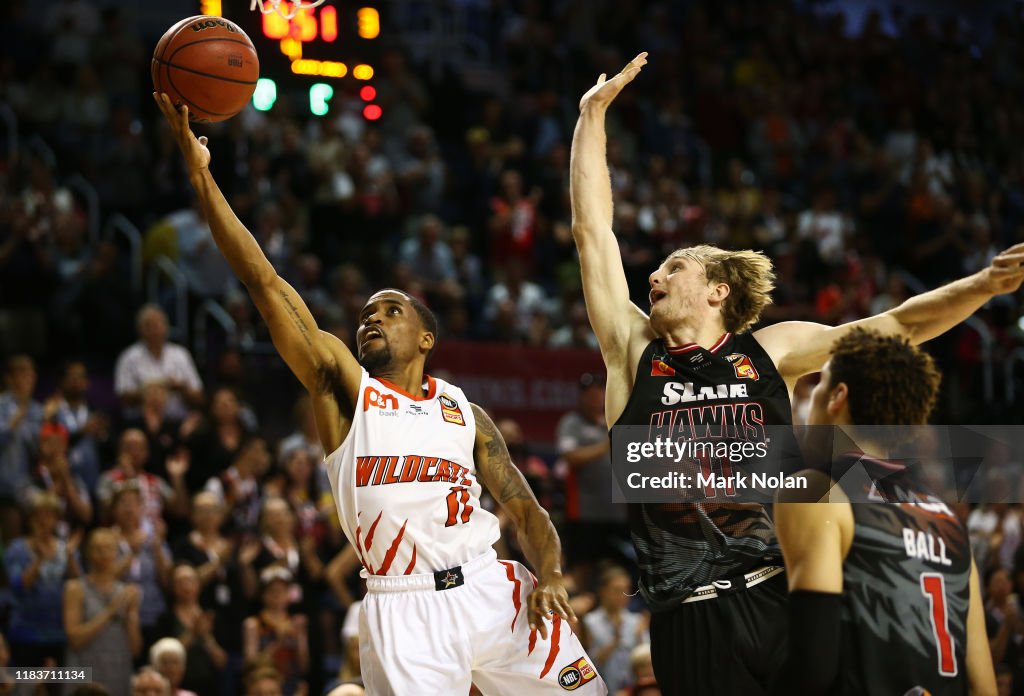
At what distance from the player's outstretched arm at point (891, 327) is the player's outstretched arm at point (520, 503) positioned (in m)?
1.12

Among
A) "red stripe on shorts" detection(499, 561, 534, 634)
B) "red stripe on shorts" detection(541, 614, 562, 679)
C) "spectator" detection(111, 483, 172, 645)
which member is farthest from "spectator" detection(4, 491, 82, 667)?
"red stripe on shorts" detection(541, 614, 562, 679)

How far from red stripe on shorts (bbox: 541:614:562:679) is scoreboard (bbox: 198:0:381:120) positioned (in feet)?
13.4

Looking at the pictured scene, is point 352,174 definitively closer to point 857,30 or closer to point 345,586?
point 345,586

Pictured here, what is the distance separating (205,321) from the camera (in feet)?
37.6

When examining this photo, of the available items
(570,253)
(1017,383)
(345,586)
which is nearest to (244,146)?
(570,253)

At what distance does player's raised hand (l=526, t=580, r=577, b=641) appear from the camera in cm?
497

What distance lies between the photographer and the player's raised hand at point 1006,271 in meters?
4.76

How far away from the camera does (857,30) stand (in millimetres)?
19703

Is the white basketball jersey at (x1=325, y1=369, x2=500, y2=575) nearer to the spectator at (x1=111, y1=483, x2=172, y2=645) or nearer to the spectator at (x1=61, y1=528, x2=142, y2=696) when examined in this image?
the spectator at (x1=61, y1=528, x2=142, y2=696)

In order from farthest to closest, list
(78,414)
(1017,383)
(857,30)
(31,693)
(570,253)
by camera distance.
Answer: (857,30)
(570,253)
(1017,383)
(78,414)
(31,693)

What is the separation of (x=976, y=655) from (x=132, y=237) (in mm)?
9576

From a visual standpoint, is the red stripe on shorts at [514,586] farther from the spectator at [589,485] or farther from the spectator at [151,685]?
the spectator at [589,485]

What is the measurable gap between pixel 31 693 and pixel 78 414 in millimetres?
2812

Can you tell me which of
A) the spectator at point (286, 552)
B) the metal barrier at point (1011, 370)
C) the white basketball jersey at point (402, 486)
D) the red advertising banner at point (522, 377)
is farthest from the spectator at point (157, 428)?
the metal barrier at point (1011, 370)
